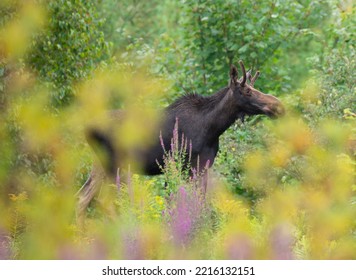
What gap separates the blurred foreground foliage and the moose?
0.21 m

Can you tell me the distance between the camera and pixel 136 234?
662 cm

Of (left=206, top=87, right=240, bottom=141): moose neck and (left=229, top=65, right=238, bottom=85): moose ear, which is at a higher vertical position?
(left=229, top=65, right=238, bottom=85): moose ear

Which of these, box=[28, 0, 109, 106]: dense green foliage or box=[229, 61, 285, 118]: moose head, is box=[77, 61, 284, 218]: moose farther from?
box=[28, 0, 109, 106]: dense green foliage

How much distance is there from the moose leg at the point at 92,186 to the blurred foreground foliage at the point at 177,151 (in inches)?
4.9

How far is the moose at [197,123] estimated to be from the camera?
1093 cm

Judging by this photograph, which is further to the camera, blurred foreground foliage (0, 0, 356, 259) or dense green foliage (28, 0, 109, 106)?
dense green foliage (28, 0, 109, 106)

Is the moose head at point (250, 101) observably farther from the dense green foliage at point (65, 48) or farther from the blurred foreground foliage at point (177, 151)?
the dense green foliage at point (65, 48)

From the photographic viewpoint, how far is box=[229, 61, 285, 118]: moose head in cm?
1086

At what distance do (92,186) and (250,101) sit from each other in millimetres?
2152

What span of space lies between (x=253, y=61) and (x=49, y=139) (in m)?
5.49

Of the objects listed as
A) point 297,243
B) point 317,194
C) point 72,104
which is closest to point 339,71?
point 72,104

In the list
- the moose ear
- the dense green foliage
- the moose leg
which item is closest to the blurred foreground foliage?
the dense green foliage

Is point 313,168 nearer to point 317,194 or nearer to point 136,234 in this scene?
point 317,194
